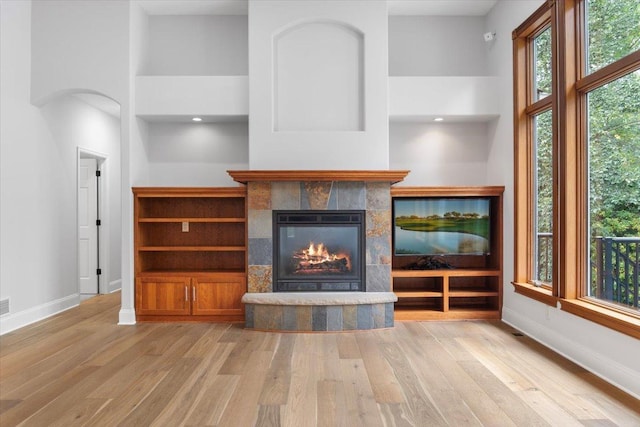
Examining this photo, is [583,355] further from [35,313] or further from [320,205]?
[35,313]

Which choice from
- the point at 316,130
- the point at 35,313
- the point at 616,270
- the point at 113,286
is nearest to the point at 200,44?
the point at 316,130

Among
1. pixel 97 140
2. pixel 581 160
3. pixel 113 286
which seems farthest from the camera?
pixel 113 286

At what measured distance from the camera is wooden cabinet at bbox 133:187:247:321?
4.62 m

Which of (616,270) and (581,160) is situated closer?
(616,270)

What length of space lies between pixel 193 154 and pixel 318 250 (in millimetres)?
1975

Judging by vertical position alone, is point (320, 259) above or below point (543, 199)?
below

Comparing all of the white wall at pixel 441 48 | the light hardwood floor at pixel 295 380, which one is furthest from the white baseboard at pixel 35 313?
the white wall at pixel 441 48

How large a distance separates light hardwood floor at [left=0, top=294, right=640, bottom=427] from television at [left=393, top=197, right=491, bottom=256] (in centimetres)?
90

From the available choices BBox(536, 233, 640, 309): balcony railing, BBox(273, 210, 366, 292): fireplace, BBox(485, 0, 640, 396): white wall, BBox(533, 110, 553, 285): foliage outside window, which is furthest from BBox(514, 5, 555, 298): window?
BBox(273, 210, 366, 292): fireplace

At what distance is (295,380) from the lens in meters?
2.99

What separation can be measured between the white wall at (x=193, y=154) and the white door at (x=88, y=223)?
174cm

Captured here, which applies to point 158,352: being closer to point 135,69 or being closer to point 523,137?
point 135,69

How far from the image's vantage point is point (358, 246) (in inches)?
180

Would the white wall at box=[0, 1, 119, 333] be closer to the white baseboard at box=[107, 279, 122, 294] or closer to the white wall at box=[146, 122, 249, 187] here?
the white baseboard at box=[107, 279, 122, 294]
